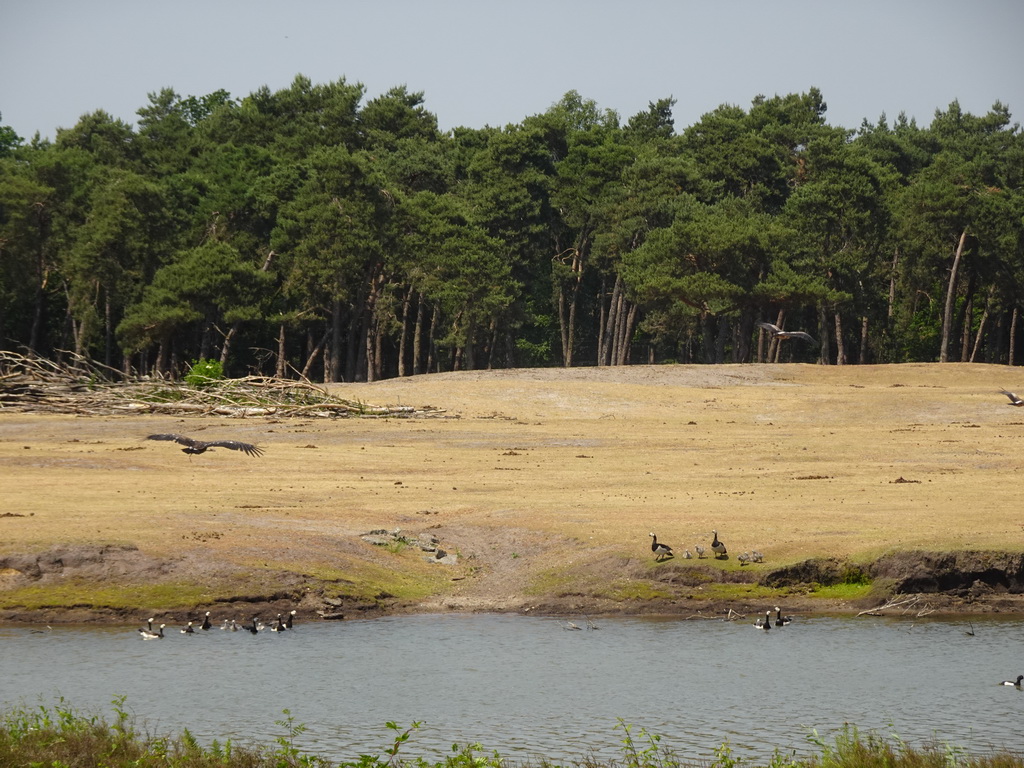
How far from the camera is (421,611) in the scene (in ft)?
82.0

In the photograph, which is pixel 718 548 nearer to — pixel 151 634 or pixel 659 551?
pixel 659 551

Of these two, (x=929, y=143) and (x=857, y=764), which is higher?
(x=929, y=143)

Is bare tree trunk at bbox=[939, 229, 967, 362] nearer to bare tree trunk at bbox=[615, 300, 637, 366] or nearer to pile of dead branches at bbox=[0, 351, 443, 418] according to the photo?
bare tree trunk at bbox=[615, 300, 637, 366]

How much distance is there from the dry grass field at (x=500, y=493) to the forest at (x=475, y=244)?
27390mm

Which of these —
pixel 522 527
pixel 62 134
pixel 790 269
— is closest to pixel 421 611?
pixel 522 527

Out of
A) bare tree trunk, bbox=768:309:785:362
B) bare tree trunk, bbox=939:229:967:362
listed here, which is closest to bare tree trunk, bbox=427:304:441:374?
bare tree trunk, bbox=768:309:785:362

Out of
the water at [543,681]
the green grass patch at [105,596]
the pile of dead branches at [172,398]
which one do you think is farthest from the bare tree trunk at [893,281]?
the green grass patch at [105,596]

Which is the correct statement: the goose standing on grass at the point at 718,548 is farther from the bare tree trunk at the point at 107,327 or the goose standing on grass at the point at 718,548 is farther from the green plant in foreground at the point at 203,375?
the bare tree trunk at the point at 107,327

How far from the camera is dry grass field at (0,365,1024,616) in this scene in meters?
25.5

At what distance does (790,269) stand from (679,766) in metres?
75.6

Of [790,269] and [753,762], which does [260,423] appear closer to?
[753,762]

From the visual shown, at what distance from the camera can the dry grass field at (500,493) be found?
25.5 metres

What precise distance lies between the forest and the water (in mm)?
57234

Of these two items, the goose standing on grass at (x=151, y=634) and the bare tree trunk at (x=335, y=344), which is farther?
the bare tree trunk at (x=335, y=344)
